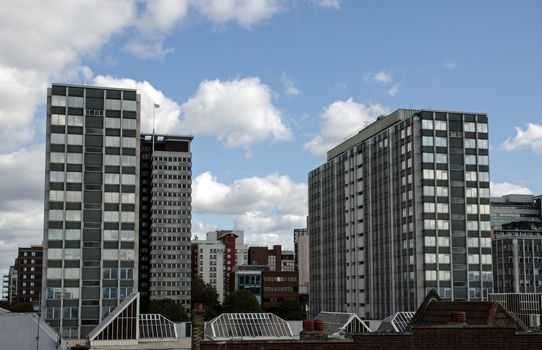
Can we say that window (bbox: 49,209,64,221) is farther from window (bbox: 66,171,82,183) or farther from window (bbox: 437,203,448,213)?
window (bbox: 437,203,448,213)

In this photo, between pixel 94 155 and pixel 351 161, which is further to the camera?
pixel 351 161

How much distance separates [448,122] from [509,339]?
9958 cm

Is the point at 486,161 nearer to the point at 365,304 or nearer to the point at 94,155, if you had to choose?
the point at 365,304

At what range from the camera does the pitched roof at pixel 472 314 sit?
2566 inches

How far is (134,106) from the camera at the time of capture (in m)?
121

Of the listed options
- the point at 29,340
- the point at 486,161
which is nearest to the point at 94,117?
the point at 486,161

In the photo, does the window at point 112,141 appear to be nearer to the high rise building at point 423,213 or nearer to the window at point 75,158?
the window at point 75,158

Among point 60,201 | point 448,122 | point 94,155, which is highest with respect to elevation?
point 448,122

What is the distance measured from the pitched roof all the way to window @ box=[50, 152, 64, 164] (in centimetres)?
6877

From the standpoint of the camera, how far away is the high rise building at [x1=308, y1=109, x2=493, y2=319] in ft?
429

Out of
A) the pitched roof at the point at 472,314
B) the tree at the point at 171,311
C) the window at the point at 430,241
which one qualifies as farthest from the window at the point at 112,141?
the pitched roof at the point at 472,314

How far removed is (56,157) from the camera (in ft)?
383

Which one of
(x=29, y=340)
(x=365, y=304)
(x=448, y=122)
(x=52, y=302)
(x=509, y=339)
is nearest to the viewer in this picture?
(x=29, y=340)

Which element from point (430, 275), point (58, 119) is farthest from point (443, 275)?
point (58, 119)
